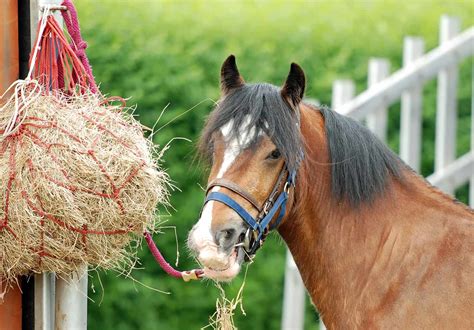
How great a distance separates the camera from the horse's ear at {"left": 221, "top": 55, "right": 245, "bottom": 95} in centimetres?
407

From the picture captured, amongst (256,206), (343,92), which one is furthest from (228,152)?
(343,92)

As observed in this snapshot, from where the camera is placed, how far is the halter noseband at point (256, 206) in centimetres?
375

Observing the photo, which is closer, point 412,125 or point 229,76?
point 229,76

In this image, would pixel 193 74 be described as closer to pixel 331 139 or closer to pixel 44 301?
pixel 331 139

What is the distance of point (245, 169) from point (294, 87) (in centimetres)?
43

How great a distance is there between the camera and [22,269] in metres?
3.77

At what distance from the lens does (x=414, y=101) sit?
7.36 metres

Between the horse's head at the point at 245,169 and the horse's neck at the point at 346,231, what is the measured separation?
179 mm

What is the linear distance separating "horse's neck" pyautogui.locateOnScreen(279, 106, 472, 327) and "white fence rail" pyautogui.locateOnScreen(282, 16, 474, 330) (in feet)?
8.94

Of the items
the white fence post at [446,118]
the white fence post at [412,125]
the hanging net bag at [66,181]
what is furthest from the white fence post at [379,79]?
the hanging net bag at [66,181]

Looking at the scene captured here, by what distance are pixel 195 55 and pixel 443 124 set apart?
215cm

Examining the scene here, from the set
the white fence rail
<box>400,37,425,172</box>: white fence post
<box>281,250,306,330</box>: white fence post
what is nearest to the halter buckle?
the white fence rail

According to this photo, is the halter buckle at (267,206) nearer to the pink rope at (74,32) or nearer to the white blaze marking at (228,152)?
the white blaze marking at (228,152)

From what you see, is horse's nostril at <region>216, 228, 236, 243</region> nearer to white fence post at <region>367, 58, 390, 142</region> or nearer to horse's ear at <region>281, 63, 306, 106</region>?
horse's ear at <region>281, 63, 306, 106</region>
